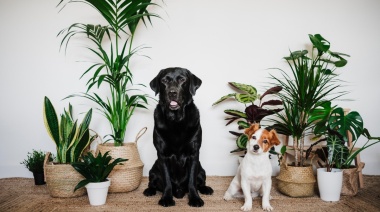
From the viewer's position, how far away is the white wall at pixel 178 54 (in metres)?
3.06

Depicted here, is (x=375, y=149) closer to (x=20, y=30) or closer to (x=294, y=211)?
(x=294, y=211)

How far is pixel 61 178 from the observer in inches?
90.7

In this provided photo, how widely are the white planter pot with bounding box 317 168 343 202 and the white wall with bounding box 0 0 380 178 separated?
0.83 metres

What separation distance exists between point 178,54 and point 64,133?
133 cm

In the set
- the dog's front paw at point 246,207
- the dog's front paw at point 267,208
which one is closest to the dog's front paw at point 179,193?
the dog's front paw at point 246,207

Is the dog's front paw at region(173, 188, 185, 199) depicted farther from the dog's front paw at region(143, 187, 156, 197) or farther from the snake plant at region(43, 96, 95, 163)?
the snake plant at region(43, 96, 95, 163)

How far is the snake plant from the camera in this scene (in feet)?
7.77

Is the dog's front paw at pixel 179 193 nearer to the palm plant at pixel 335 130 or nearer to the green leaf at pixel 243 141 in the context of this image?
the green leaf at pixel 243 141

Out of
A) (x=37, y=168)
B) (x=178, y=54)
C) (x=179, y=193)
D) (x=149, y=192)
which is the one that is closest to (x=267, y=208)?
(x=179, y=193)

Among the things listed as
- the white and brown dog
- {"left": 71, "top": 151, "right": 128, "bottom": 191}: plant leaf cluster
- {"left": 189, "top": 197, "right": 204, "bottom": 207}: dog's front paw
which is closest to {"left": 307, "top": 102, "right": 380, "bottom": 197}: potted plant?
the white and brown dog

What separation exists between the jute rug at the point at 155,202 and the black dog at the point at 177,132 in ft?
0.52

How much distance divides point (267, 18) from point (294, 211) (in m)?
1.89

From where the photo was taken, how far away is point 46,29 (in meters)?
3.08

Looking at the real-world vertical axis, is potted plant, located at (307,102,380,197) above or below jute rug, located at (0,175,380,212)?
above
